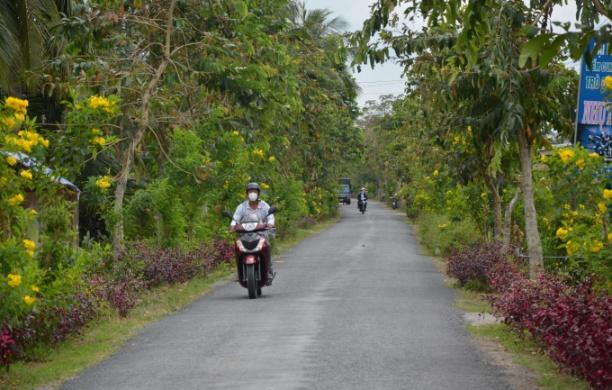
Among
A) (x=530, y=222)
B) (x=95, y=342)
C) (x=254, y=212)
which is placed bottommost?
(x=95, y=342)

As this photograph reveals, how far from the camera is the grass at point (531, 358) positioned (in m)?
8.85

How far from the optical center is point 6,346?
29.7 ft

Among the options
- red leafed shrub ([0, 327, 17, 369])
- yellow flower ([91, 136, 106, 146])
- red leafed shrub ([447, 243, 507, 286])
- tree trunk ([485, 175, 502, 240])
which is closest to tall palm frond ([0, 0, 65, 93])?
yellow flower ([91, 136, 106, 146])

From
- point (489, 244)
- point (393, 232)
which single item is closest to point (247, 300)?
point (489, 244)

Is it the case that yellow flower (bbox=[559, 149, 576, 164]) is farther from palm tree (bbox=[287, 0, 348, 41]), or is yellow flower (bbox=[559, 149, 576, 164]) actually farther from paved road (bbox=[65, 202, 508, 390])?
palm tree (bbox=[287, 0, 348, 41])

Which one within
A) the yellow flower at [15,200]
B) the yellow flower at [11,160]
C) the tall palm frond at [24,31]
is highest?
the tall palm frond at [24,31]

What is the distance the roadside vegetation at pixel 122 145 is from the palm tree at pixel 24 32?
0.04 metres

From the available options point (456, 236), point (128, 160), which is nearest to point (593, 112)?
point (128, 160)

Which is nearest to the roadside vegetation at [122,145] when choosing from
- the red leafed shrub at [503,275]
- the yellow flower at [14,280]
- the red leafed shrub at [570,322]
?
the yellow flower at [14,280]

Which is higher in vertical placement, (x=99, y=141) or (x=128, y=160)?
(x=99, y=141)

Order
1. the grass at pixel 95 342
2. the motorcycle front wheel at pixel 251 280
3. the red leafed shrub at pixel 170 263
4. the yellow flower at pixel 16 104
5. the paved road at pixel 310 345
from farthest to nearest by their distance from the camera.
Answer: the red leafed shrub at pixel 170 263 → the motorcycle front wheel at pixel 251 280 → the grass at pixel 95 342 → the yellow flower at pixel 16 104 → the paved road at pixel 310 345

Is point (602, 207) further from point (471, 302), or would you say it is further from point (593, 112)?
point (471, 302)

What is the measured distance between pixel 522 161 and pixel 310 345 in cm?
509

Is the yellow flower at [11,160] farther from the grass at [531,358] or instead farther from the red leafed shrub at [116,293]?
the grass at [531,358]
